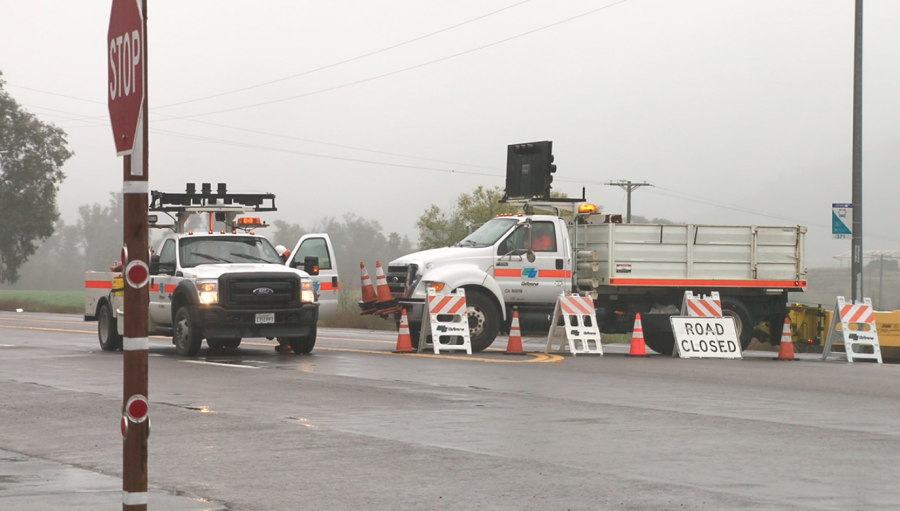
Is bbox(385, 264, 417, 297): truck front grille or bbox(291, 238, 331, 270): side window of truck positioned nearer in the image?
bbox(385, 264, 417, 297): truck front grille

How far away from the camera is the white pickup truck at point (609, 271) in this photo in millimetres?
21109

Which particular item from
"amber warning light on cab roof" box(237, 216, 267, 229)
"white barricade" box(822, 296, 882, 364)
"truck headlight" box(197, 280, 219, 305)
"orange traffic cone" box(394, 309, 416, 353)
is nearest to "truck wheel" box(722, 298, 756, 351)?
"white barricade" box(822, 296, 882, 364)

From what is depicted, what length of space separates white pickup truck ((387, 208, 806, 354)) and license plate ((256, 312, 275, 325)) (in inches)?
111

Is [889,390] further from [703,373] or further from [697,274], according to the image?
[697,274]

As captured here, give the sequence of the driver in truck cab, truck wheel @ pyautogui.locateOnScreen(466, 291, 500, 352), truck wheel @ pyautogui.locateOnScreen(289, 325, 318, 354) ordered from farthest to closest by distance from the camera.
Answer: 1. the driver in truck cab
2. truck wheel @ pyautogui.locateOnScreen(466, 291, 500, 352)
3. truck wheel @ pyautogui.locateOnScreen(289, 325, 318, 354)

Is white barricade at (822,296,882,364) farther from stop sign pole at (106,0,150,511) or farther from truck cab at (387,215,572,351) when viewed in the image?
stop sign pole at (106,0,150,511)

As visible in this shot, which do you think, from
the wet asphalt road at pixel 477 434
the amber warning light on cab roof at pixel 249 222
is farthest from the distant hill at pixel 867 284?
the wet asphalt road at pixel 477 434

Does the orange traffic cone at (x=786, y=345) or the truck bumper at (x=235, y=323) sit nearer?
the truck bumper at (x=235, y=323)

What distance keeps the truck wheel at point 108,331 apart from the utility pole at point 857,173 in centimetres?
1499

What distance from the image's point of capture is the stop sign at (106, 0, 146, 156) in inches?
182

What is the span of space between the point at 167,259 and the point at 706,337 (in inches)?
382

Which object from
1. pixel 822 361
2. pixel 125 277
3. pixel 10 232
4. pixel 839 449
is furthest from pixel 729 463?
pixel 10 232

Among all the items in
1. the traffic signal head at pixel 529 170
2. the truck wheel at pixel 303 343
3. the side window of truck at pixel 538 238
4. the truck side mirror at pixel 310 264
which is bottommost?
the truck wheel at pixel 303 343

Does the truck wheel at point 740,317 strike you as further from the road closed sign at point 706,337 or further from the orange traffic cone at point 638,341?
the orange traffic cone at point 638,341
